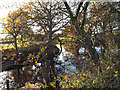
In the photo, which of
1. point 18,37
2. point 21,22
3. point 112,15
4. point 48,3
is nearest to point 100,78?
point 112,15

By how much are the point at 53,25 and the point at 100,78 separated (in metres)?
4.63

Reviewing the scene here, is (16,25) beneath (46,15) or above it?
beneath

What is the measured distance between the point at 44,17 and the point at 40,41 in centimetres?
173

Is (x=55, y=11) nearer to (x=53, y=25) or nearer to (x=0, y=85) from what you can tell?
(x=53, y=25)

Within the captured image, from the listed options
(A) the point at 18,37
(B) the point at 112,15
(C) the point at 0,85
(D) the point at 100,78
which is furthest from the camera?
(C) the point at 0,85

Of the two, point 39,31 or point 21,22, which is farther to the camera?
point 39,31

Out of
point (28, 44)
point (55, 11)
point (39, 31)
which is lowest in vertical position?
point (28, 44)

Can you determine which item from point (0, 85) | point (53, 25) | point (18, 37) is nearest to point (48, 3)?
point (53, 25)

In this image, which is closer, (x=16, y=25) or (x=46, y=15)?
(x=16, y=25)

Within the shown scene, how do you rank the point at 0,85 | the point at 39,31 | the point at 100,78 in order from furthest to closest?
the point at 39,31, the point at 0,85, the point at 100,78

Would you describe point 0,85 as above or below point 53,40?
below

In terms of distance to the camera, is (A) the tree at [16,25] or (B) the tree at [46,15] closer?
(A) the tree at [16,25]

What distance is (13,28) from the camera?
556 cm

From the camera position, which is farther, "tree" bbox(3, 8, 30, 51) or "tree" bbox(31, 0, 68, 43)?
"tree" bbox(31, 0, 68, 43)
